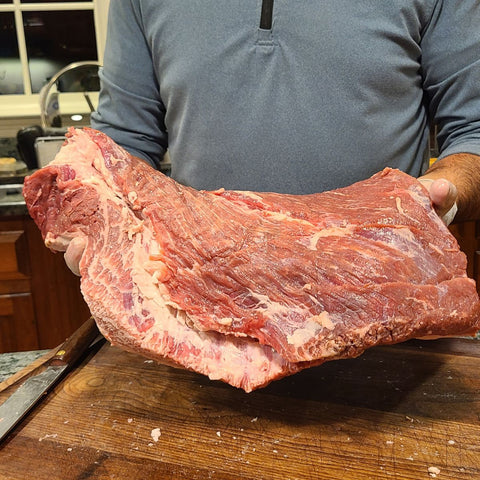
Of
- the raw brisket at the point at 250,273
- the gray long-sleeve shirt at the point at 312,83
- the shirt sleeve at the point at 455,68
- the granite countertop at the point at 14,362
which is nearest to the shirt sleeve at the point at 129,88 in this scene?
the gray long-sleeve shirt at the point at 312,83

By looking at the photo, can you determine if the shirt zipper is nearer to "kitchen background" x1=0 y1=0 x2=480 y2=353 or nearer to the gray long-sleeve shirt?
the gray long-sleeve shirt

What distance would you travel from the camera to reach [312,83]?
161cm

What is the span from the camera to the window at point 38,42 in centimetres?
401

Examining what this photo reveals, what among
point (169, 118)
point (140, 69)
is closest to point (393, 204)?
point (169, 118)

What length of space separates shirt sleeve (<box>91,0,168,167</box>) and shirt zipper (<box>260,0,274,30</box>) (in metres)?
0.44

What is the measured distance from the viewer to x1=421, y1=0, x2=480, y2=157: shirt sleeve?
159cm

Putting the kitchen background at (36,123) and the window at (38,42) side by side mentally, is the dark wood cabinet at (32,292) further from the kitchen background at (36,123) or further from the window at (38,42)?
the window at (38,42)

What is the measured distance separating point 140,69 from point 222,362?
3.80 ft

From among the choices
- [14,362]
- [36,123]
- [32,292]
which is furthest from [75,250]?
[36,123]

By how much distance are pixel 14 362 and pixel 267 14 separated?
128 centimetres

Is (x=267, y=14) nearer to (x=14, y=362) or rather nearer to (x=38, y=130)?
(x=14, y=362)

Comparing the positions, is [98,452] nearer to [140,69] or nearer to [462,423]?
[462,423]

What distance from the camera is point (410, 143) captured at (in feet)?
5.65

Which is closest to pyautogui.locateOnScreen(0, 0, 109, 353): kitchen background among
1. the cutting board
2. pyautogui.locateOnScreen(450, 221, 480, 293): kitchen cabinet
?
the cutting board
